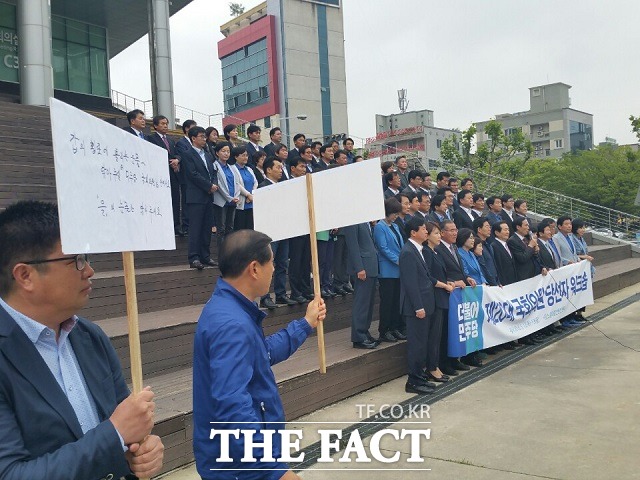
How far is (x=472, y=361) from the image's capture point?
723 centimetres

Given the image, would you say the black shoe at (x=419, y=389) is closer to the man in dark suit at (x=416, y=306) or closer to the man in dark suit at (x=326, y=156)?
the man in dark suit at (x=416, y=306)

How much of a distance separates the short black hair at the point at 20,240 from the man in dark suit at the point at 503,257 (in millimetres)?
7603

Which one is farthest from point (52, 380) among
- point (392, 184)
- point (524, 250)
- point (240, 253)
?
point (524, 250)

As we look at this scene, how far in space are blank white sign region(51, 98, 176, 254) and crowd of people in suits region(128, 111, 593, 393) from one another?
440 cm

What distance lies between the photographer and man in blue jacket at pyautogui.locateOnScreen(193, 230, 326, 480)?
221 centimetres

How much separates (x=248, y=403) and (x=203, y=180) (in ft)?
18.2

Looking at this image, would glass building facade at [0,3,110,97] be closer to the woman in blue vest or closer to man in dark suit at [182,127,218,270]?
man in dark suit at [182,127,218,270]

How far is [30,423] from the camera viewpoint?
1.55 metres

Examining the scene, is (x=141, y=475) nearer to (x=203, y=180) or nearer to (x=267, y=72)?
(x=203, y=180)

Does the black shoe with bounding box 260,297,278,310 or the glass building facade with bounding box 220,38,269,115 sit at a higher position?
the glass building facade with bounding box 220,38,269,115

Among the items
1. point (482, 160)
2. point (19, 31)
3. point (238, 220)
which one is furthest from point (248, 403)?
point (482, 160)

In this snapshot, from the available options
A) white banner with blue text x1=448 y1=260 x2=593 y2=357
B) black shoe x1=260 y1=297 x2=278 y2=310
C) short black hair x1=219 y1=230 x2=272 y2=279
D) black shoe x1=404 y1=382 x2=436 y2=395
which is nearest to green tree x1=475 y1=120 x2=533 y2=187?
white banner with blue text x1=448 y1=260 x2=593 y2=357

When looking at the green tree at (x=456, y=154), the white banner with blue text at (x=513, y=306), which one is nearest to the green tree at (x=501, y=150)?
the green tree at (x=456, y=154)

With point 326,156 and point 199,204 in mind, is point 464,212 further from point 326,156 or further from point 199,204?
point 199,204
